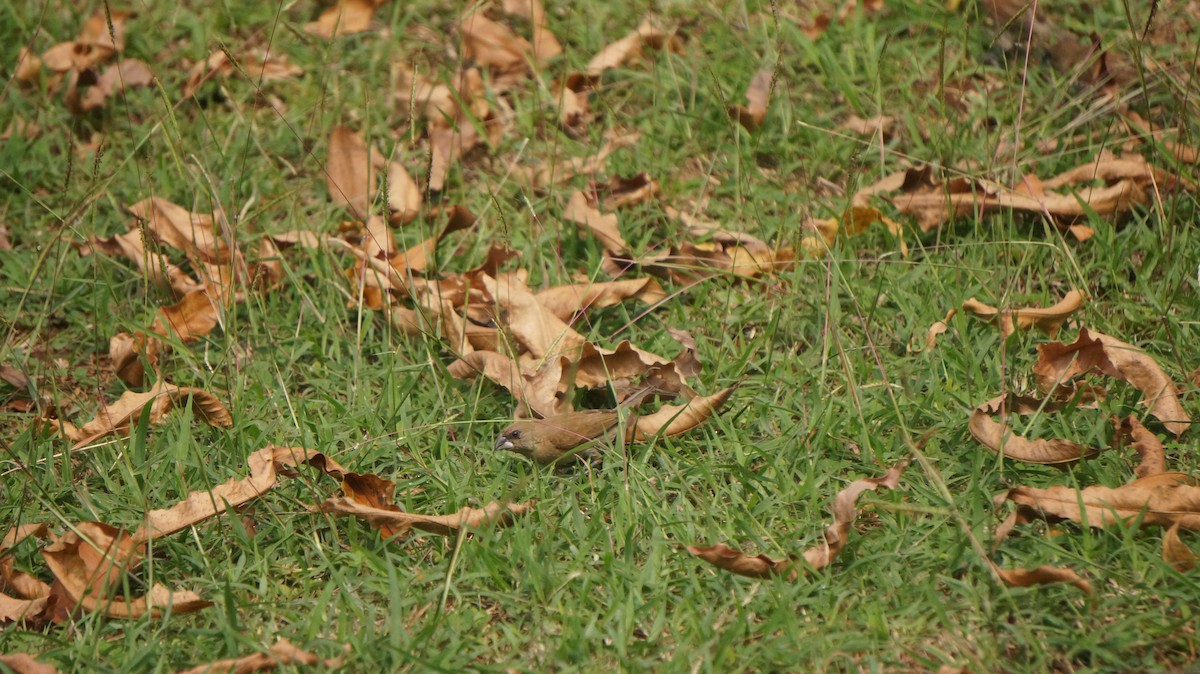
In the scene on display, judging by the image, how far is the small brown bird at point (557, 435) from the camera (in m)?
2.20

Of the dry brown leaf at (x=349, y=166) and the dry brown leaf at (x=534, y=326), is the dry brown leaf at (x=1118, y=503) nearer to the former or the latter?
the dry brown leaf at (x=534, y=326)

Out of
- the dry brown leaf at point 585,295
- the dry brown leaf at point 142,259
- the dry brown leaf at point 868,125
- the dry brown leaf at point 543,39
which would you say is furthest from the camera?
the dry brown leaf at point 543,39

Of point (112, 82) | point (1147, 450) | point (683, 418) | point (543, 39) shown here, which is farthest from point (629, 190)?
point (112, 82)

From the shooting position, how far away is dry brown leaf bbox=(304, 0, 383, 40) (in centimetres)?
361

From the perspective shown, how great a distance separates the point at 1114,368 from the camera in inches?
87.7

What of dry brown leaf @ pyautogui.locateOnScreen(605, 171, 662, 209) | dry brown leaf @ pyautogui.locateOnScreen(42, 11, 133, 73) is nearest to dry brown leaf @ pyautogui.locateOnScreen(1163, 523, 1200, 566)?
dry brown leaf @ pyautogui.locateOnScreen(605, 171, 662, 209)

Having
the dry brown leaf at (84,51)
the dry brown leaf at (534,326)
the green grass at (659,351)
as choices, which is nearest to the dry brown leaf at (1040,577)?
the green grass at (659,351)

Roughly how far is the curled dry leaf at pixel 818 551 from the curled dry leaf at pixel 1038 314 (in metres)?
0.65

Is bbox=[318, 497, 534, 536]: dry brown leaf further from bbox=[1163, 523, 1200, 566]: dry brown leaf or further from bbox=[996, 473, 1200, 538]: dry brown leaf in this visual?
bbox=[1163, 523, 1200, 566]: dry brown leaf

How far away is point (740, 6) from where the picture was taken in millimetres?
3463

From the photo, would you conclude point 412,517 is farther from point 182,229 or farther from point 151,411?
point 182,229

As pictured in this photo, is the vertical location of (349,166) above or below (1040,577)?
above

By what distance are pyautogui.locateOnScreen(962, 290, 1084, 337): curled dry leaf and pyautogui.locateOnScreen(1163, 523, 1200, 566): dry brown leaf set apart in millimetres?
Answer: 638

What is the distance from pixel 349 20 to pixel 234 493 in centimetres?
202
